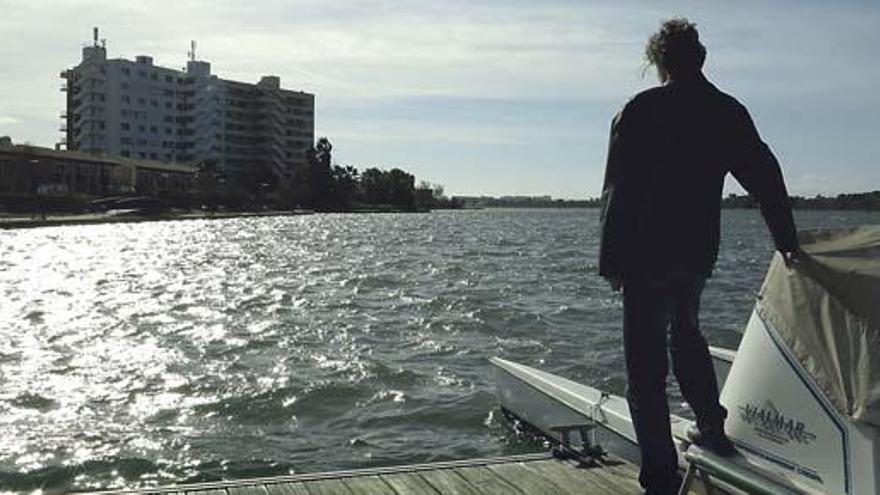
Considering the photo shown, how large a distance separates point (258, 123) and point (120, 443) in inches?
6459

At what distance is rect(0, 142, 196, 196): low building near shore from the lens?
3706 inches

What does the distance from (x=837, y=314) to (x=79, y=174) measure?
398ft

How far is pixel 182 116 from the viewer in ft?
531

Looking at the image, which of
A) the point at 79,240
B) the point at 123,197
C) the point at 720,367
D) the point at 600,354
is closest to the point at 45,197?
the point at 123,197

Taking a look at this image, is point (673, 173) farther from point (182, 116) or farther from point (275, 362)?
point (182, 116)

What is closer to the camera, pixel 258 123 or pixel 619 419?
pixel 619 419

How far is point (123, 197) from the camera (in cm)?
10694

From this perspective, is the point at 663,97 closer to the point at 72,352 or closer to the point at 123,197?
the point at 72,352

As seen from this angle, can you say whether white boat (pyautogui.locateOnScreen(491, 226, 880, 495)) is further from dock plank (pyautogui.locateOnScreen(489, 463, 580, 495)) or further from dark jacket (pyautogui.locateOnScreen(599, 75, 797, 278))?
dock plank (pyautogui.locateOnScreen(489, 463, 580, 495))

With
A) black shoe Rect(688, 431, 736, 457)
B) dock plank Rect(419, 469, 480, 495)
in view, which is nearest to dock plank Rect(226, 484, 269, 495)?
dock plank Rect(419, 469, 480, 495)

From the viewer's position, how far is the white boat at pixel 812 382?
11.6 feet

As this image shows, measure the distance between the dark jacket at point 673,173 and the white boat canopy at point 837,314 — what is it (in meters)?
0.34

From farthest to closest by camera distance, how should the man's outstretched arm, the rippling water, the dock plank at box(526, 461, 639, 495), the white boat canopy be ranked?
the rippling water
the dock plank at box(526, 461, 639, 495)
the man's outstretched arm
the white boat canopy

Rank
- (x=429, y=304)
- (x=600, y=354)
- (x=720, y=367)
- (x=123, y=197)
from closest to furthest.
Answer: (x=720, y=367), (x=600, y=354), (x=429, y=304), (x=123, y=197)
